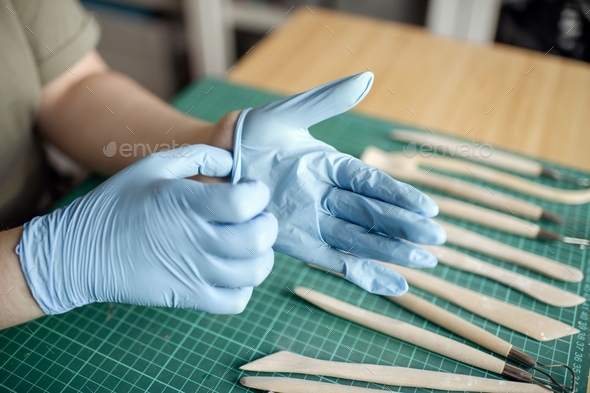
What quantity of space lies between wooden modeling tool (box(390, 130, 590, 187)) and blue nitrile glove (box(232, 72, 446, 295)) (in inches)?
20.9

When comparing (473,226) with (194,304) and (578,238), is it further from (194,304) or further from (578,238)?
(194,304)

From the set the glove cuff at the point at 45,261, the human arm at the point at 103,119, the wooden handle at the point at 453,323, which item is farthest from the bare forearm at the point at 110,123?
the wooden handle at the point at 453,323

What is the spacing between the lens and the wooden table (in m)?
1.42

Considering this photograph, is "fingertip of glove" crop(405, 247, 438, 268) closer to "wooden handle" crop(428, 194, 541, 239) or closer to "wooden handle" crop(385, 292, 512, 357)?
"wooden handle" crop(385, 292, 512, 357)

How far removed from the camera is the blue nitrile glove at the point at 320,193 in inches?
33.3

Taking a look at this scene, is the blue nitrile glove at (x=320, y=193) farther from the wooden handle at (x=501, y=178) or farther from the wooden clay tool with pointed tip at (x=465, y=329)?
the wooden handle at (x=501, y=178)

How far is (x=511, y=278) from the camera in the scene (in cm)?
104

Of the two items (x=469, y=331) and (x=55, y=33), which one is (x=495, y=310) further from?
(x=55, y=33)

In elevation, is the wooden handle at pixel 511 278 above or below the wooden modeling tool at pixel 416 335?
above

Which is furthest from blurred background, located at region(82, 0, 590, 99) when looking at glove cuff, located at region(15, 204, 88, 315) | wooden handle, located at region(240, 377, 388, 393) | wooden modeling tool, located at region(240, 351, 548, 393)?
glove cuff, located at region(15, 204, 88, 315)

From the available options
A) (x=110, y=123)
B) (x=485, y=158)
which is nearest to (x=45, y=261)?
(x=110, y=123)

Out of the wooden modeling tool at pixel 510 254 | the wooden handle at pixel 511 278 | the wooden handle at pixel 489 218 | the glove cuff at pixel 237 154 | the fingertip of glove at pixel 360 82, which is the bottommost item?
the wooden handle at pixel 511 278

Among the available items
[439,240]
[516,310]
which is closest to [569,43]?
[516,310]

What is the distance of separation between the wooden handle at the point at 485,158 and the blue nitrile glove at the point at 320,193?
0.53m
